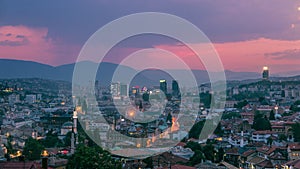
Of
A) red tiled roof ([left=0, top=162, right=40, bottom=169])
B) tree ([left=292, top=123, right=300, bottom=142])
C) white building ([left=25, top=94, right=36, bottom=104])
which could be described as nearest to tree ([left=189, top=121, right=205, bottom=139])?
tree ([left=292, top=123, right=300, bottom=142])

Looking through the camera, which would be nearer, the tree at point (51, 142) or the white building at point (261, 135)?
the tree at point (51, 142)

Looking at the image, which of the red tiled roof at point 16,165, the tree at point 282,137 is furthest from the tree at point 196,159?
the tree at point 282,137

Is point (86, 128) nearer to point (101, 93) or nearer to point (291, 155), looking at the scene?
point (291, 155)

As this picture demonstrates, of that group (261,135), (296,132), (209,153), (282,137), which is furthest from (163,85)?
(209,153)

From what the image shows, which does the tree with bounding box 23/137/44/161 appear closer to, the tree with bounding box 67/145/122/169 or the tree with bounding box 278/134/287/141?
the tree with bounding box 67/145/122/169

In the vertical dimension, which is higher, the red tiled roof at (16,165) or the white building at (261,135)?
the red tiled roof at (16,165)

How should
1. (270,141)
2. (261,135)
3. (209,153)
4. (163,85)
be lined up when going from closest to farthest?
(209,153) → (270,141) → (261,135) → (163,85)

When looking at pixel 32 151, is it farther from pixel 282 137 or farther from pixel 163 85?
pixel 163 85

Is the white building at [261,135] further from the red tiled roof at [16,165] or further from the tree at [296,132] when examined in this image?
the red tiled roof at [16,165]

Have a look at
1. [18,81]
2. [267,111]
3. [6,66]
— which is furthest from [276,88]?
[6,66]

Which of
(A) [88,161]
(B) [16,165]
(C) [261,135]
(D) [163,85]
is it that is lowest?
(C) [261,135]

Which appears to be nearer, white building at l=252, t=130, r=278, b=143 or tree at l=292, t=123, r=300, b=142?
tree at l=292, t=123, r=300, b=142
